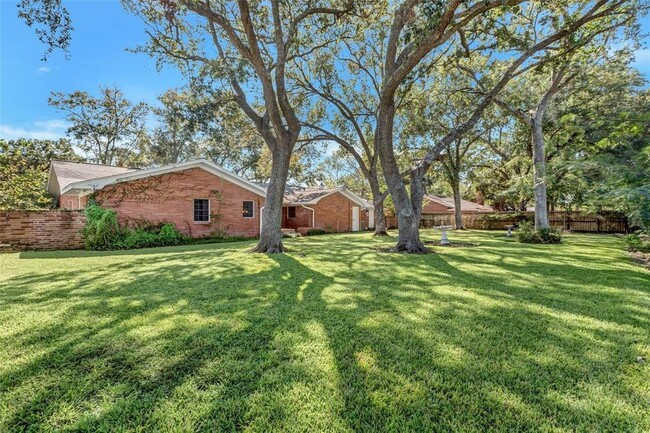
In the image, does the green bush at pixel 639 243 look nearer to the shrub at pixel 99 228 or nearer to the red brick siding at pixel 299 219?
the red brick siding at pixel 299 219

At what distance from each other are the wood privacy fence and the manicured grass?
18932 millimetres

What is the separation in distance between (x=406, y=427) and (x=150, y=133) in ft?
103

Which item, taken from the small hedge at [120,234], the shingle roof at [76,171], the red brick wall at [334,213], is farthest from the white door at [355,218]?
the shingle roof at [76,171]

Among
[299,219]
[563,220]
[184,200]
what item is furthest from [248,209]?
[563,220]

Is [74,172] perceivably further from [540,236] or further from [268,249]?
[540,236]

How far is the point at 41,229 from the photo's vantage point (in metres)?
11.0

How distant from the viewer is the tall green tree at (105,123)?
2428cm

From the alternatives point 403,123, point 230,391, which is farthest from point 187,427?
point 403,123

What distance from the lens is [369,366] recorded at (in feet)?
8.08

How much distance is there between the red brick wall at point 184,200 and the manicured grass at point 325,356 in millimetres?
8620

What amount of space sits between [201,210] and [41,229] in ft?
19.4

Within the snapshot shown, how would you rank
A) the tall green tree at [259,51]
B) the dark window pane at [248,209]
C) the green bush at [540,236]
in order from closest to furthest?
the tall green tree at [259,51] → the green bush at [540,236] → the dark window pane at [248,209]

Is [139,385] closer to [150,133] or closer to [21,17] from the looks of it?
[21,17]

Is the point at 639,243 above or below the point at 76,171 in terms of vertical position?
below
